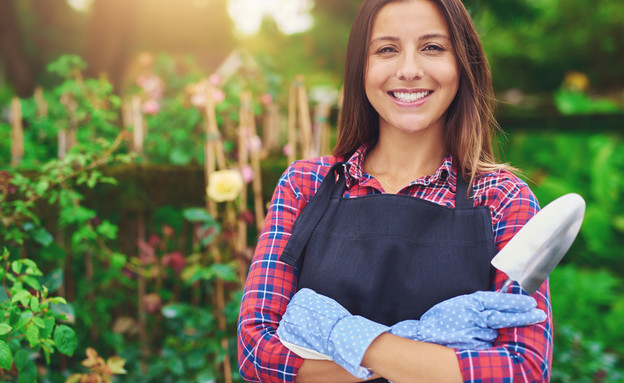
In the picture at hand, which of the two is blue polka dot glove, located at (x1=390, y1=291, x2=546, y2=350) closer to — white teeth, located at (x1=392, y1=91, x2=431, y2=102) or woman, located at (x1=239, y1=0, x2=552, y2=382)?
woman, located at (x1=239, y1=0, x2=552, y2=382)

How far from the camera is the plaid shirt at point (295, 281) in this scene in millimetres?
1196

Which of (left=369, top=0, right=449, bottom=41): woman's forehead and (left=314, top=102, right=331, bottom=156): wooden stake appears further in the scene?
(left=314, top=102, right=331, bottom=156): wooden stake

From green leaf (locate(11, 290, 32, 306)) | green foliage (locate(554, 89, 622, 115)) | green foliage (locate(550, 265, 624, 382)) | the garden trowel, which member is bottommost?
Result: green foliage (locate(550, 265, 624, 382))

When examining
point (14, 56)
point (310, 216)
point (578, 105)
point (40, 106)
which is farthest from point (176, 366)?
point (14, 56)

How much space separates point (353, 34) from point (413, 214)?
57 cm

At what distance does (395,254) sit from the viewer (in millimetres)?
1338

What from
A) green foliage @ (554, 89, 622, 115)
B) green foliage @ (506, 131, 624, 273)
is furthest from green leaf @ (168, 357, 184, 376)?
green foliage @ (554, 89, 622, 115)

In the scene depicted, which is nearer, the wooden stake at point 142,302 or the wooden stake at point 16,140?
the wooden stake at point 142,302

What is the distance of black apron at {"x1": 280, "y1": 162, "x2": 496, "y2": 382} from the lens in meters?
1.30

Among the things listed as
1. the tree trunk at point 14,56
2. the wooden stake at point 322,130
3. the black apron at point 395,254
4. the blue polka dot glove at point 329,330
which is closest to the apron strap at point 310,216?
the black apron at point 395,254

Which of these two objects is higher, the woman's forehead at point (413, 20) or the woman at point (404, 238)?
the woman's forehead at point (413, 20)

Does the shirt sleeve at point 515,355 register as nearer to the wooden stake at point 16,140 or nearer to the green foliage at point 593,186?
the wooden stake at point 16,140

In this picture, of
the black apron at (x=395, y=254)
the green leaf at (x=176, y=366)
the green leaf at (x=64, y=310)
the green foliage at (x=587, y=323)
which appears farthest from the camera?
the green foliage at (x=587, y=323)

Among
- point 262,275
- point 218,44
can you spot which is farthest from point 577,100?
point 218,44
